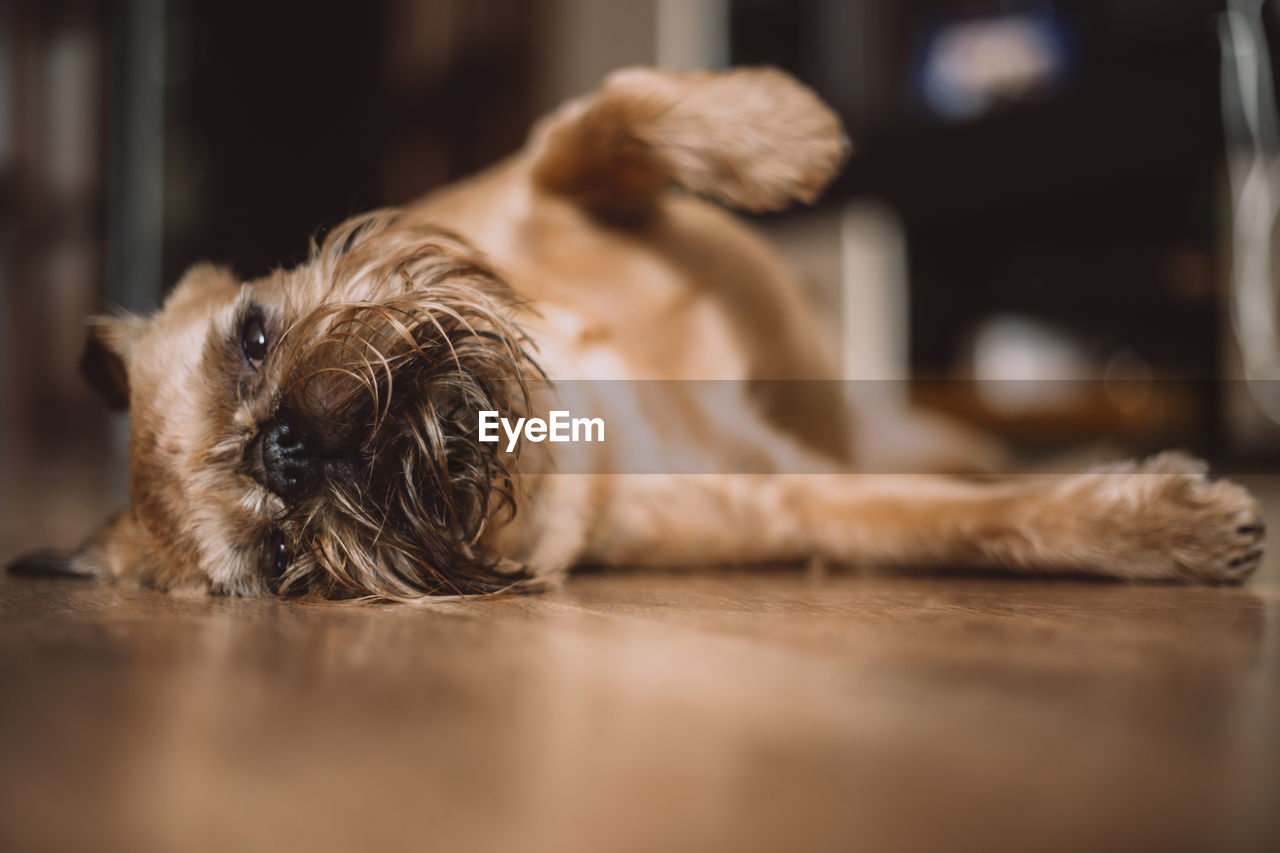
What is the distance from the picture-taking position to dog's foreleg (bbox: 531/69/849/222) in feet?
5.39

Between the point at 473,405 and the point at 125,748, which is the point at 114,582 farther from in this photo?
the point at 125,748

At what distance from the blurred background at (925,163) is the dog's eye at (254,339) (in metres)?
0.14

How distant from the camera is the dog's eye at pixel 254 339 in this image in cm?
127

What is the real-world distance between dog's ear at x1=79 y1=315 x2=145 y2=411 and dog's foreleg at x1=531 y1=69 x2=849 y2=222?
0.73 metres

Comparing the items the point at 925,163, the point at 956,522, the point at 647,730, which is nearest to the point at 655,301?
the point at 956,522

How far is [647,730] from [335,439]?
70 cm

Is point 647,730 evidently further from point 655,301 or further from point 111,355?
point 111,355

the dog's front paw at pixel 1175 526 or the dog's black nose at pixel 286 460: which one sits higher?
the dog's black nose at pixel 286 460

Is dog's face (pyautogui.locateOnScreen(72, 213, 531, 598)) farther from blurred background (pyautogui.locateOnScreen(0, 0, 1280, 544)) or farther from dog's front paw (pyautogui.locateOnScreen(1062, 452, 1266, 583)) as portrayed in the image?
dog's front paw (pyautogui.locateOnScreen(1062, 452, 1266, 583))

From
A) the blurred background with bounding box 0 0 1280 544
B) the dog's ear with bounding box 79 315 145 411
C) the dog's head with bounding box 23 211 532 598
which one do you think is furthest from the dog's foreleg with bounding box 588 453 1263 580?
the dog's ear with bounding box 79 315 145 411

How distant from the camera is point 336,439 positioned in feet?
3.79

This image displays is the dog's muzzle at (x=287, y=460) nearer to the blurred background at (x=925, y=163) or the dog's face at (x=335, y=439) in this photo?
the dog's face at (x=335, y=439)

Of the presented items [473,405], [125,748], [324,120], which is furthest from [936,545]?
[324,120]

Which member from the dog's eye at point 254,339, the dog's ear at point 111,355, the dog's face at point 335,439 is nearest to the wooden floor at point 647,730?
the dog's face at point 335,439
